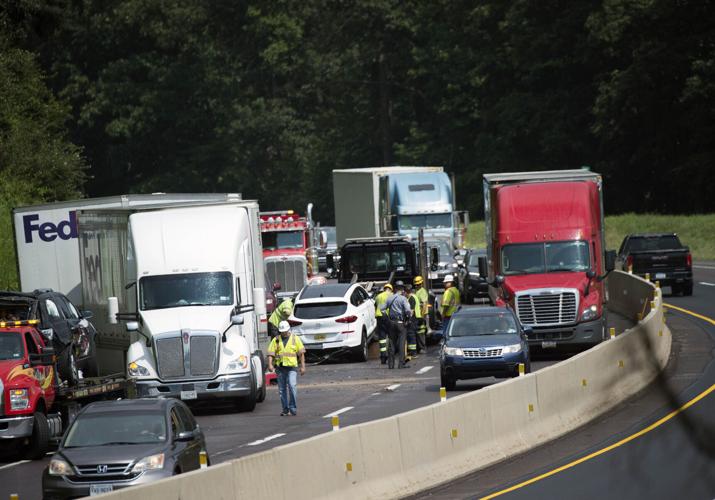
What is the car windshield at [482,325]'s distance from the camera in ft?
98.3

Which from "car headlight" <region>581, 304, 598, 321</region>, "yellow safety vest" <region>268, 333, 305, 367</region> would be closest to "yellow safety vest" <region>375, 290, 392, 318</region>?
"car headlight" <region>581, 304, 598, 321</region>

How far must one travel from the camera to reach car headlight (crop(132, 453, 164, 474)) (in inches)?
684

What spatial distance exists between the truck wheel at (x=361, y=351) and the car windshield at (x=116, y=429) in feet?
63.3

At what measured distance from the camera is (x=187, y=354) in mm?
28719

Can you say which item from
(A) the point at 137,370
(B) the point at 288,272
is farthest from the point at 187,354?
(B) the point at 288,272

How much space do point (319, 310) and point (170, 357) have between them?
8.93 metres

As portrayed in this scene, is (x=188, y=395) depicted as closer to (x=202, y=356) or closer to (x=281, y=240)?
(x=202, y=356)

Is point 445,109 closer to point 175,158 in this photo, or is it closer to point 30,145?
point 175,158

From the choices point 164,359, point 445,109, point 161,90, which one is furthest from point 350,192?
point 161,90

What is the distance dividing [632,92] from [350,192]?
100ft

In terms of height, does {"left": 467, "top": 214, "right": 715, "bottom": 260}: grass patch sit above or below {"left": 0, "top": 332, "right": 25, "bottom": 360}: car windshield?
below

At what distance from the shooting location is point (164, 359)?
94.1 ft

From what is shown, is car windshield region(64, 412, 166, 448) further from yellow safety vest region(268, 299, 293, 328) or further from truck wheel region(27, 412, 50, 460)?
yellow safety vest region(268, 299, 293, 328)

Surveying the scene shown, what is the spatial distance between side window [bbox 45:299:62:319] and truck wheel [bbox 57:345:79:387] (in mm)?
975
